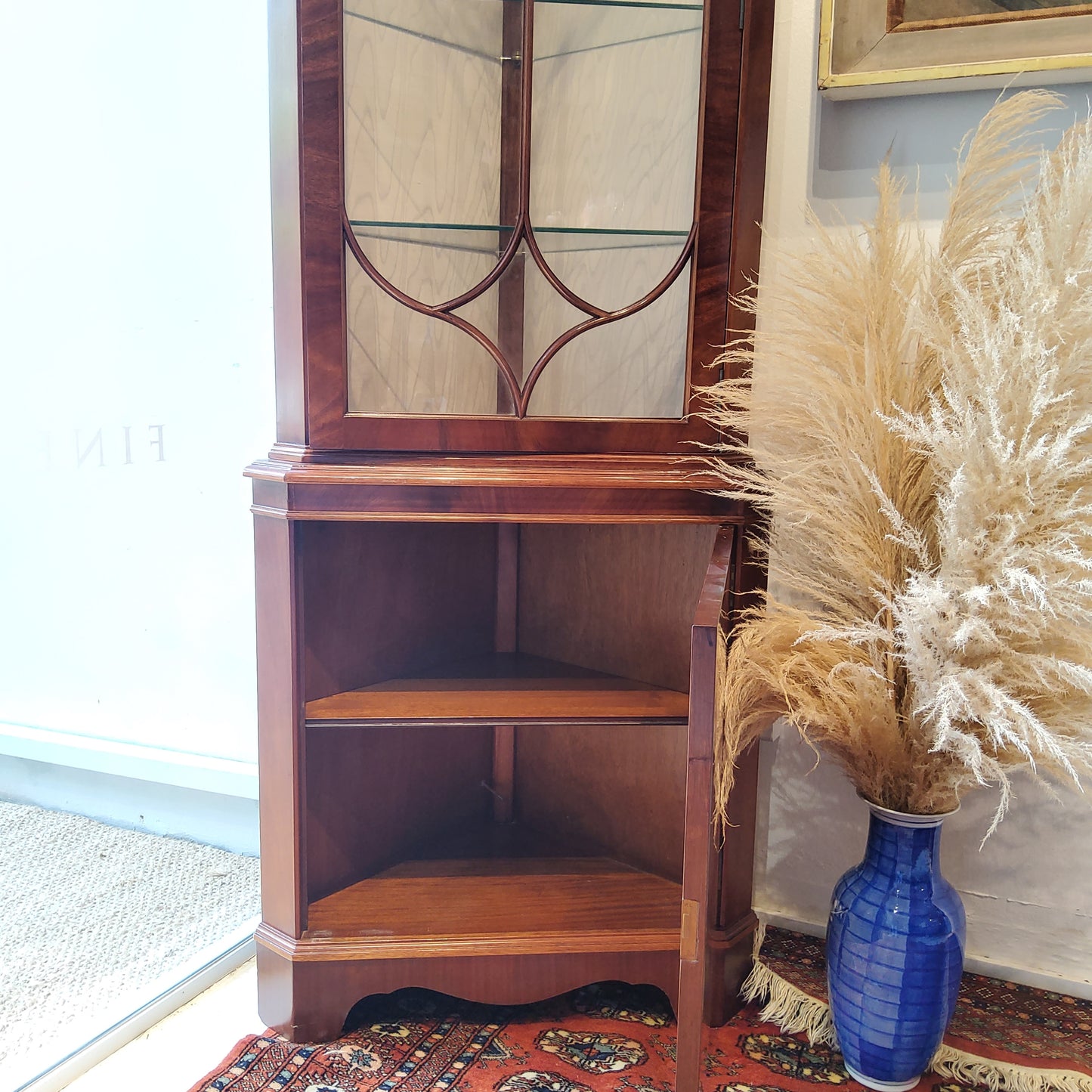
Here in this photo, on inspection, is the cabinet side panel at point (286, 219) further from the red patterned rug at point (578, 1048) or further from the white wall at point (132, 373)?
the red patterned rug at point (578, 1048)

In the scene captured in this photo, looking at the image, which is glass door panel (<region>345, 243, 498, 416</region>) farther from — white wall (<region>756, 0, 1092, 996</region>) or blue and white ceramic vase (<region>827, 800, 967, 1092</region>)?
blue and white ceramic vase (<region>827, 800, 967, 1092</region>)

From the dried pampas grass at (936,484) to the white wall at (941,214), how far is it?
75 mm

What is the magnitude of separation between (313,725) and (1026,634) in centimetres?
84

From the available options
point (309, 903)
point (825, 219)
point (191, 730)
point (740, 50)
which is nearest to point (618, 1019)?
point (309, 903)

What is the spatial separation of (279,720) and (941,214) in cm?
108

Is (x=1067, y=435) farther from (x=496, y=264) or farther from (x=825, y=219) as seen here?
(x=496, y=264)

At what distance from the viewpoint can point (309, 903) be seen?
1329mm

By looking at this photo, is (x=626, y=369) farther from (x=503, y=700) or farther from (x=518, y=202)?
(x=503, y=700)

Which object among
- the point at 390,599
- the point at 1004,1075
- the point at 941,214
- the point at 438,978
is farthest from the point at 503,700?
the point at 941,214

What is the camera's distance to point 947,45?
1225 millimetres

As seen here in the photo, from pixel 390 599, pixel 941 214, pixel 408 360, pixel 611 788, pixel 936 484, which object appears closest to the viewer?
pixel 936 484

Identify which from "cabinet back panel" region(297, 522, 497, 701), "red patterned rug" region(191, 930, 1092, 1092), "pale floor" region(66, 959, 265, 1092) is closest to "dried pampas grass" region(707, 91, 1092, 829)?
"red patterned rug" region(191, 930, 1092, 1092)

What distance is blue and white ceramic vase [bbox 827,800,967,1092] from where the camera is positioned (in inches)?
44.0

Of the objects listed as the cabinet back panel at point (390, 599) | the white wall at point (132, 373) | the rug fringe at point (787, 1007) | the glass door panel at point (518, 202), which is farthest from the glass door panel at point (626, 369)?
the rug fringe at point (787, 1007)
